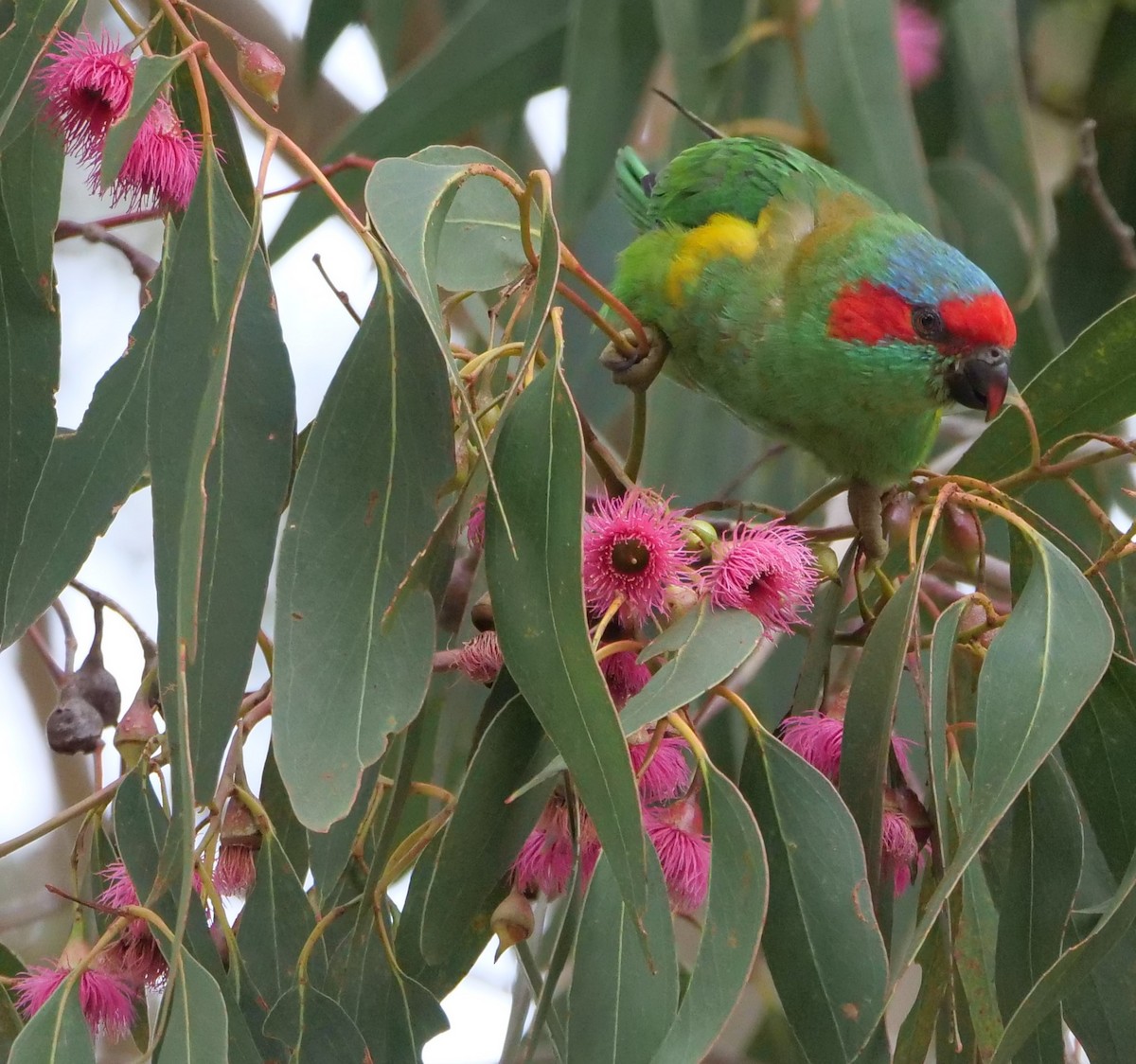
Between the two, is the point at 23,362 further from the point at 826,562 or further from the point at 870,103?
the point at 870,103

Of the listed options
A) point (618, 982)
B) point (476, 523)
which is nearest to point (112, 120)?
point (476, 523)

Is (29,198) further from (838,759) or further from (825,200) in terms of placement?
(825,200)

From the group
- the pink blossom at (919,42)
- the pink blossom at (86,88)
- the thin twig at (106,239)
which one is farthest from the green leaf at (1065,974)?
the pink blossom at (919,42)

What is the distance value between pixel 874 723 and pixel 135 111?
0.70 meters

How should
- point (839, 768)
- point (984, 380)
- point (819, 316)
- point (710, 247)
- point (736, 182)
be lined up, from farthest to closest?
point (736, 182) → point (710, 247) → point (819, 316) → point (984, 380) → point (839, 768)

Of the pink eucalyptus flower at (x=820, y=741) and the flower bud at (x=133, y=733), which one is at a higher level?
the flower bud at (x=133, y=733)

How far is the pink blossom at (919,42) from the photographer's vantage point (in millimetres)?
2338

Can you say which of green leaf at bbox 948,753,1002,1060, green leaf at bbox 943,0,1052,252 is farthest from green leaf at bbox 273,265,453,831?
green leaf at bbox 943,0,1052,252

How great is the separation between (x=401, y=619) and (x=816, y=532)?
1.76ft

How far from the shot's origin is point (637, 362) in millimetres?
1729

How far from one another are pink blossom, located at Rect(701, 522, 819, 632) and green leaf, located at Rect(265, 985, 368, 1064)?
1.43 ft

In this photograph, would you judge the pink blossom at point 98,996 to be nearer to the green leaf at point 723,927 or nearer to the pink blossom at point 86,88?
the green leaf at point 723,927

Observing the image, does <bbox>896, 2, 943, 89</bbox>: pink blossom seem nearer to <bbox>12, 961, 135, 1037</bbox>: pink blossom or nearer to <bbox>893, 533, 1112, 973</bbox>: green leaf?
<bbox>893, 533, 1112, 973</bbox>: green leaf

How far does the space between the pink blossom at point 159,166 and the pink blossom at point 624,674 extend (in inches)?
20.0
